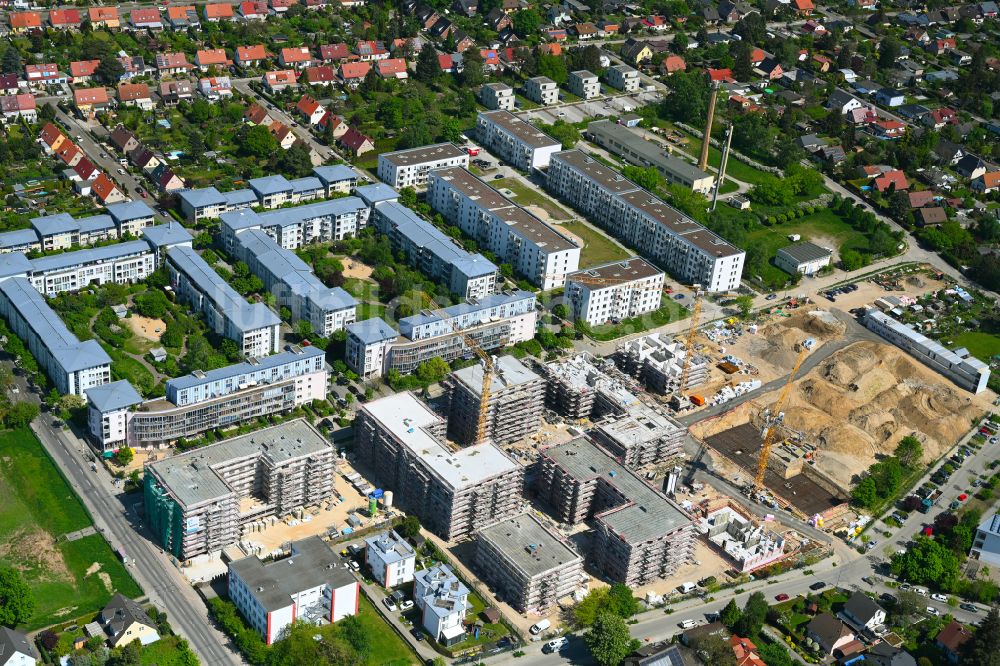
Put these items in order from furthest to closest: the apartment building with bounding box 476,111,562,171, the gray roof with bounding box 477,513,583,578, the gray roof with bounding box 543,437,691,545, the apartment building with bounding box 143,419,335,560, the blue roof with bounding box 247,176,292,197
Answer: the apartment building with bounding box 476,111,562,171 < the blue roof with bounding box 247,176,292,197 < the gray roof with bounding box 543,437,691,545 < the apartment building with bounding box 143,419,335,560 < the gray roof with bounding box 477,513,583,578

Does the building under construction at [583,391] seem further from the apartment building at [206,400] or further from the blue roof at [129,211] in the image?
the blue roof at [129,211]

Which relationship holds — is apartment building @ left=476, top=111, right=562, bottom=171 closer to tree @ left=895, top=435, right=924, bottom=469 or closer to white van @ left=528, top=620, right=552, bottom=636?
tree @ left=895, top=435, right=924, bottom=469

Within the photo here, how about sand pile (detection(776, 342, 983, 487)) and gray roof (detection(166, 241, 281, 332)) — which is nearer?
sand pile (detection(776, 342, 983, 487))

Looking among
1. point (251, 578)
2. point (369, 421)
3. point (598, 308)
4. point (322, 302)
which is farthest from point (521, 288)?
point (251, 578)

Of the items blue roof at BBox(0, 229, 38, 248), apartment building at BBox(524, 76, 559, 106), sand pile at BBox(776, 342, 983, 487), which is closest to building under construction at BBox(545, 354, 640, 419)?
sand pile at BBox(776, 342, 983, 487)

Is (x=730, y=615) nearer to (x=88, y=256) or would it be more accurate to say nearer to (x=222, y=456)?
(x=222, y=456)

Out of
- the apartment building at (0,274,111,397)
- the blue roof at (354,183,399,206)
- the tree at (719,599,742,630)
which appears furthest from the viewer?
the blue roof at (354,183,399,206)

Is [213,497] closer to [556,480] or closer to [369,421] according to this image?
[369,421]
